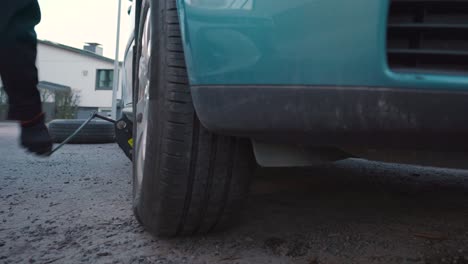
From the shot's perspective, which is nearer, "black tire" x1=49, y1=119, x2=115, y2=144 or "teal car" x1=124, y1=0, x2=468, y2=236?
"teal car" x1=124, y1=0, x2=468, y2=236

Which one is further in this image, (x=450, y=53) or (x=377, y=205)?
(x=377, y=205)

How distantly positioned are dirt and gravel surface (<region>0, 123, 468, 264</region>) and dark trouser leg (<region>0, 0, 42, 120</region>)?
504mm

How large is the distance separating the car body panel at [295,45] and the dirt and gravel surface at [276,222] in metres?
0.65

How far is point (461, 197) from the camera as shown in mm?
2350

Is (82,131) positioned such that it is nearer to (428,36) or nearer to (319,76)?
(319,76)

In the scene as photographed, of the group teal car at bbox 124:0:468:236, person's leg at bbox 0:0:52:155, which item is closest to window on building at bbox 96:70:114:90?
person's leg at bbox 0:0:52:155

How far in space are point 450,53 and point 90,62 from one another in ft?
95.3

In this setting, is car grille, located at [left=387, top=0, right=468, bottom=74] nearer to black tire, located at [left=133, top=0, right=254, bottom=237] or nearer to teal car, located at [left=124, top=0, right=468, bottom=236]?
teal car, located at [left=124, top=0, right=468, bottom=236]

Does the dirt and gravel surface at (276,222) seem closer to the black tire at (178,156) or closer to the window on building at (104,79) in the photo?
the black tire at (178,156)

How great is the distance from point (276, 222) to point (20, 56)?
1.18 metres

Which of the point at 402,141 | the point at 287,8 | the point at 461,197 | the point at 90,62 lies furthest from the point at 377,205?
the point at 90,62

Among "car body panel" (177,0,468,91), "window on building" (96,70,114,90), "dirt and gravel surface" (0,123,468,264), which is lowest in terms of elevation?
"dirt and gravel surface" (0,123,468,264)

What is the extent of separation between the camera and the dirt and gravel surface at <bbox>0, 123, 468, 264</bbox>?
1.44 meters

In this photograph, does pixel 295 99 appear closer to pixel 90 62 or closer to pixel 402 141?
pixel 402 141
